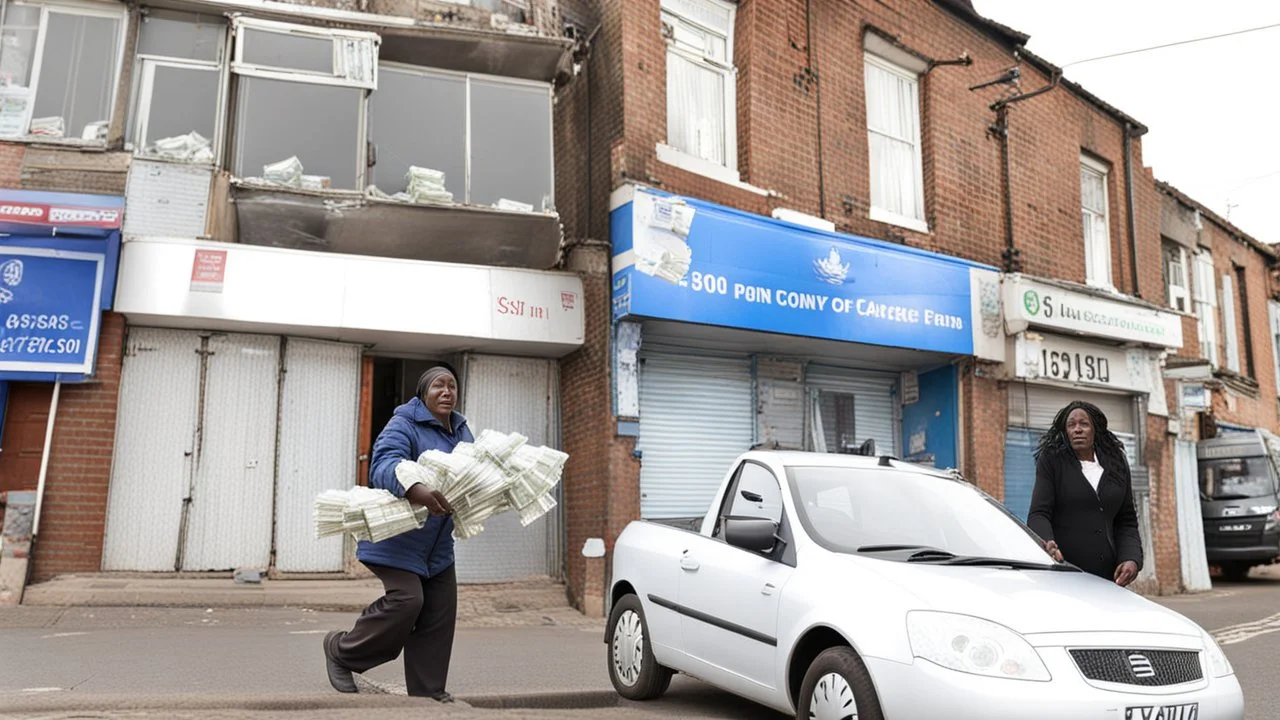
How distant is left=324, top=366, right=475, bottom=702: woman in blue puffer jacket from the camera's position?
492 cm

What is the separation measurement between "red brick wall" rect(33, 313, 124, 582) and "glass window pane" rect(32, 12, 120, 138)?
2282mm

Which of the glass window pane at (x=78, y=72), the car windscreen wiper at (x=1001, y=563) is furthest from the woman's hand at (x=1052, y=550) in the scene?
the glass window pane at (x=78, y=72)

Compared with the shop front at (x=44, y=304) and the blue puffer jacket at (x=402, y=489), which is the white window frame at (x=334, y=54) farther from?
the blue puffer jacket at (x=402, y=489)

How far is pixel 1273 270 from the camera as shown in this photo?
963 inches

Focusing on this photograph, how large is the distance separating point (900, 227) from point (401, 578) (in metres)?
10.5

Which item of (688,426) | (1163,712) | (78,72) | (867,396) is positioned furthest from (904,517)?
(78,72)


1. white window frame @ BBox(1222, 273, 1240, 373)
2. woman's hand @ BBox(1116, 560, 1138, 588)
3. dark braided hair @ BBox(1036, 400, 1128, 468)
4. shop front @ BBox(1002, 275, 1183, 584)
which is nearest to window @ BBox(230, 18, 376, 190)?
dark braided hair @ BBox(1036, 400, 1128, 468)

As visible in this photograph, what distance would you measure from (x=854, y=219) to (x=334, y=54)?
22.2 ft

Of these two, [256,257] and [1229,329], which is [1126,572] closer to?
[256,257]

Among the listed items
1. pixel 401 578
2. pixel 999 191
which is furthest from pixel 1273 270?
pixel 401 578

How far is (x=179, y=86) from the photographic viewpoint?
10.9m

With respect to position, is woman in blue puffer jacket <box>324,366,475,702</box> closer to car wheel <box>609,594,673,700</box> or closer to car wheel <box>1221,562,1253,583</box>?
car wheel <box>609,594,673,700</box>

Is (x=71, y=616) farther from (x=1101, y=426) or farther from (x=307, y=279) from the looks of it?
(x=1101, y=426)

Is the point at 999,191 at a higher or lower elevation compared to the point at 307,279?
higher
